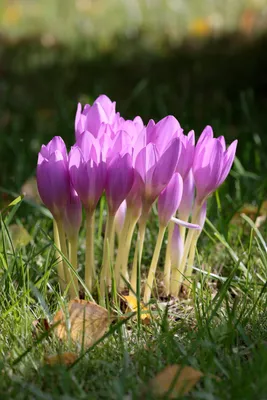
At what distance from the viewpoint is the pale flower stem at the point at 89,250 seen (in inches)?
73.4

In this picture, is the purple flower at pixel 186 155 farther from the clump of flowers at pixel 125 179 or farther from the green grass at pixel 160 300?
the green grass at pixel 160 300

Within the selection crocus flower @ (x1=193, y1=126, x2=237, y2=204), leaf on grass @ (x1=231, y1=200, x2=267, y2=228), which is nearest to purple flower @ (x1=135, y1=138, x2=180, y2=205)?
crocus flower @ (x1=193, y1=126, x2=237, y2=204)

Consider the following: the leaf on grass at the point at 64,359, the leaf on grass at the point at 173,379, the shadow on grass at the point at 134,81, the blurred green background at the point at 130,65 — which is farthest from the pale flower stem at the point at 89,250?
the shadow on grass at the point at 134,81

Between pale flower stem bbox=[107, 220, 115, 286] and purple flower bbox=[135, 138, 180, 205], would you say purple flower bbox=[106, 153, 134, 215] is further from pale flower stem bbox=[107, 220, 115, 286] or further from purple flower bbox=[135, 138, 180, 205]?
pale flower stem bbox=[107, 220, 115, 286]

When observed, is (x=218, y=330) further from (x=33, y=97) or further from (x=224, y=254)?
(x=33, y=97)

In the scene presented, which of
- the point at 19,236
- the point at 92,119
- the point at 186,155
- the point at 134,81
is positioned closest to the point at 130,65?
the point at 134,81

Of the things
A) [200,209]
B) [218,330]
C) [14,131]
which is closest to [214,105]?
[14,131]

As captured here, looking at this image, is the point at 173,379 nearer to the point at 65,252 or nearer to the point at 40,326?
the point at 40,326

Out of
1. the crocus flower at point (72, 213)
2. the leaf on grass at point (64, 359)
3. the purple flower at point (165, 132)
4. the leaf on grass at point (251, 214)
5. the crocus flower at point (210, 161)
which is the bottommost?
the leaf on grass at point (251, 214)

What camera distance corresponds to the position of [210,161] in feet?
6.08

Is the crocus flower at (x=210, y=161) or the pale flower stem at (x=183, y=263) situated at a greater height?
the crocus flower at (x=210, y=161)

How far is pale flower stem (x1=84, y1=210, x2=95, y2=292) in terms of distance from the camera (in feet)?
6.12

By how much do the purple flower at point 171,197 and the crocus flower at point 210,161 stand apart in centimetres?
7

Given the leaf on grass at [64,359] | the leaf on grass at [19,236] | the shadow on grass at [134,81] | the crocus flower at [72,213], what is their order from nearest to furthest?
the leaf on grass at [64,359] < the crocus flower at [72,213] < the leaf on grass at [19,236] < the shadow on grass at [134,81]
